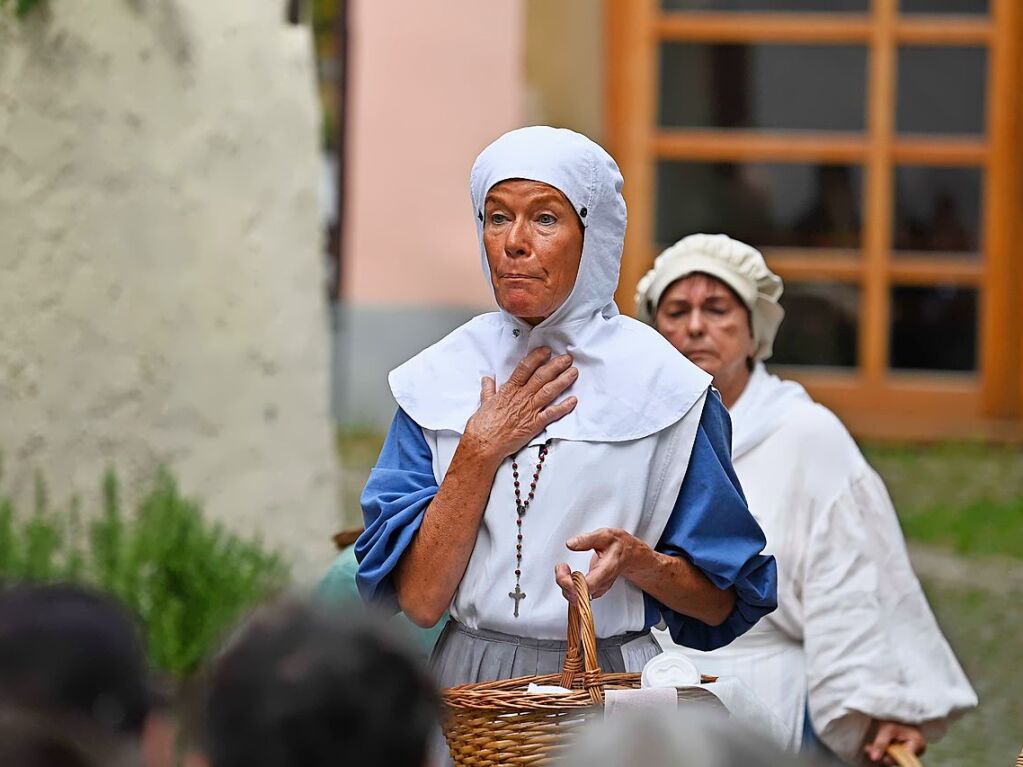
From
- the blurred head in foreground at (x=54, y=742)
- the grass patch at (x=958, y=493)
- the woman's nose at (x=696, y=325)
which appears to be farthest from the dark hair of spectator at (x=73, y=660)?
the grass patch at (x=958, y=493)

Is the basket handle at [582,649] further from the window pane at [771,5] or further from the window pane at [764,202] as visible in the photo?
the window pane at [771,5]

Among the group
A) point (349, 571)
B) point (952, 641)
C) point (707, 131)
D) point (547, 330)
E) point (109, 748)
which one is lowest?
point (952, 641)

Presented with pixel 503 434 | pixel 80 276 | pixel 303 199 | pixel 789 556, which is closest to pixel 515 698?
pixel 503 434

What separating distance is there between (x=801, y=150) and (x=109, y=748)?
31.2 feet

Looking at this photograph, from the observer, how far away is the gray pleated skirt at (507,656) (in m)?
2.76

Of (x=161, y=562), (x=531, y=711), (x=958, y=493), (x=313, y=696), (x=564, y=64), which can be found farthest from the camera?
(x=564, y=64)

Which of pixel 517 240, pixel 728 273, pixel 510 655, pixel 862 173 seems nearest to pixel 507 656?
pixel 510 655

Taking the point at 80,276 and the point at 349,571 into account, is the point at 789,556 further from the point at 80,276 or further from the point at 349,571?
the point at 80,276

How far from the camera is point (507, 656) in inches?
109

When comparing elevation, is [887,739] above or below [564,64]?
below

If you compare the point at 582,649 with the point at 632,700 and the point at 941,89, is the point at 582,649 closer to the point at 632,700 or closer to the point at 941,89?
the point at 632,700

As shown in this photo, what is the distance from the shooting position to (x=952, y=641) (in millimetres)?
7086

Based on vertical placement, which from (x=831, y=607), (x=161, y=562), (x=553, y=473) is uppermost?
(x=553, y=473)

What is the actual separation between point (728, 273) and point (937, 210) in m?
7.36
